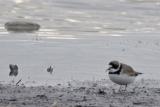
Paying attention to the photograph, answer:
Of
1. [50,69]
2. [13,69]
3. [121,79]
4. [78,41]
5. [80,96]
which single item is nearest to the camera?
[80,96]

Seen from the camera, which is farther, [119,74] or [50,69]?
[50,69]

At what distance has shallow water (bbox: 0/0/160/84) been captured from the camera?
13759 millimetres

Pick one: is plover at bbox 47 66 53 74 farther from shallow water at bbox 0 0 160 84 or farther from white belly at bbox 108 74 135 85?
white belly at bbox 108 74 135 85

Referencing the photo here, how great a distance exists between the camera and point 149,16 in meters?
24.0

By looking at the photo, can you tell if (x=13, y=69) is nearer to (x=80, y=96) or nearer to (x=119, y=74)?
(x=119, y=74)

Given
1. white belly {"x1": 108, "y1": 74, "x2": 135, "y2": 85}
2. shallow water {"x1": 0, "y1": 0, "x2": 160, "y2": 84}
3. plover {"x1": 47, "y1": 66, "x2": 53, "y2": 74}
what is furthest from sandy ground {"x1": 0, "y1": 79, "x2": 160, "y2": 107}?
plover {"x1": 47, "y1": 66, "x2": 53, "y2": 74}

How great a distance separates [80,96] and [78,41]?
7.09m

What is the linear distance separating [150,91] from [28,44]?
19.6 feet

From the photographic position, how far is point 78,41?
17.2 m

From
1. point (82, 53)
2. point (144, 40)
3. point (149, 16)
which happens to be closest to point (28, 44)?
point (82, 53)

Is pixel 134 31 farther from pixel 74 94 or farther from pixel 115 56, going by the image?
pixel 74 94

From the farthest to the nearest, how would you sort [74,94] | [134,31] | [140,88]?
1. [134,31]
2. [140,88]
3. [74,94]

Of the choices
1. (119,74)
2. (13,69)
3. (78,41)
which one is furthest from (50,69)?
(78,41)

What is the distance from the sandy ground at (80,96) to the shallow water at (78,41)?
1.28 metres
